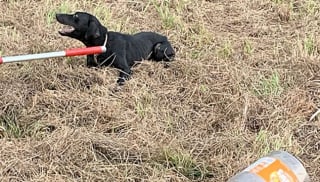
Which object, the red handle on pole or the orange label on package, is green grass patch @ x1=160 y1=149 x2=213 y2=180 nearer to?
the orange label on package

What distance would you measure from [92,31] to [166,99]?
0.94 meters

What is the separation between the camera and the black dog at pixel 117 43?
568cm

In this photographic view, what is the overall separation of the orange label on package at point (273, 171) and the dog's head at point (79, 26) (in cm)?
255

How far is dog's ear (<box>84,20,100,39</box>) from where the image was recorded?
571 cm

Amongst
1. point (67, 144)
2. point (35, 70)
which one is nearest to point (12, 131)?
point (67, 144)

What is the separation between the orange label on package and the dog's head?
2547mm

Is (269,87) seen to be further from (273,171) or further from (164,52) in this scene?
(273,171)

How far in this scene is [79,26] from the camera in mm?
5668

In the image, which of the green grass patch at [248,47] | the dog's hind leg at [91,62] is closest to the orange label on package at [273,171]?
the dog's hind leg at [91,62]

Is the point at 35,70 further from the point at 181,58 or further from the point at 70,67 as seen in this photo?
the point at 181,58

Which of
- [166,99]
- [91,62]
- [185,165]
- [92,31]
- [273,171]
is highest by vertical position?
[92,31]

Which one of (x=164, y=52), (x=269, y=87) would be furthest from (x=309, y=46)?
(x=164, y=52)

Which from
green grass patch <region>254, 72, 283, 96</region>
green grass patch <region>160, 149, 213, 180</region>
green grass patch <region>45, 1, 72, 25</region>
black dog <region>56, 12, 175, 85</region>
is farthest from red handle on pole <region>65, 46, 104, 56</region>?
green grass patch <region>45, 1, 72, 25</region>

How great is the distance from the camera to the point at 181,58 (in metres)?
5.99
